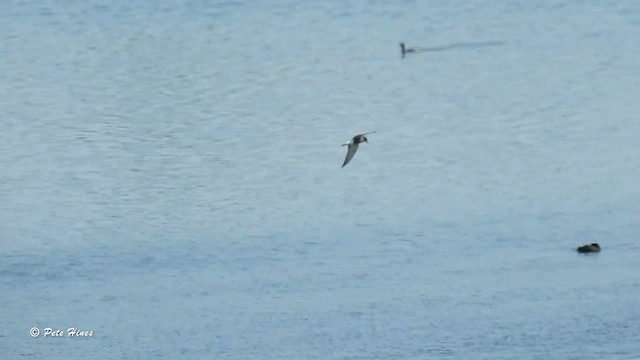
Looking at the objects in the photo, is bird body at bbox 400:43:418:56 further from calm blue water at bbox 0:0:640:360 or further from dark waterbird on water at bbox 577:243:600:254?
dark waterbird on water at bbox 577:243:600:254

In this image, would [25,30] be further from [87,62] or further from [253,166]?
[253,166]

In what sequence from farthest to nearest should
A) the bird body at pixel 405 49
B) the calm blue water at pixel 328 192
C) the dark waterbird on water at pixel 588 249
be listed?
the bird body at pixel 405 49, the dark waterbird on water at pixel 588 249, the calm blue water at pixel 328 192

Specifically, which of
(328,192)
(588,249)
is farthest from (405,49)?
(588,249)

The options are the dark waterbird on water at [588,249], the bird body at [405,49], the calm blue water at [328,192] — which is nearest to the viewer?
the calm blue water at [328,192]

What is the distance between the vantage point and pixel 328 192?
94.4 ft

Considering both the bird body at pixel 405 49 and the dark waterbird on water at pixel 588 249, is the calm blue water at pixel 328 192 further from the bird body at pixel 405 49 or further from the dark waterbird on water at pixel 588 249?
the bird body at pixel 405 49

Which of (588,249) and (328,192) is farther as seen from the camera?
(328,192)

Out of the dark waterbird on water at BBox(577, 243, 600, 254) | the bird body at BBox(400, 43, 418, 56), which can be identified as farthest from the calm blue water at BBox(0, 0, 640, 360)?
the bird body at BBox(400, 43, 418, 56)

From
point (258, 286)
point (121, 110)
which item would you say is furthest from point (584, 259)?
point (121, 110)

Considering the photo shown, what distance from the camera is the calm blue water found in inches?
890

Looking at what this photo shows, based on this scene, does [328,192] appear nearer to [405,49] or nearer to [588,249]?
[588,249]

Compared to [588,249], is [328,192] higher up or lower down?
lower down

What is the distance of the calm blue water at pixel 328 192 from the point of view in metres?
22.6

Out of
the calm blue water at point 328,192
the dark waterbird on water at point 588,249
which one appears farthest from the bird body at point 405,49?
the dark waterbird on water at point 588,249
